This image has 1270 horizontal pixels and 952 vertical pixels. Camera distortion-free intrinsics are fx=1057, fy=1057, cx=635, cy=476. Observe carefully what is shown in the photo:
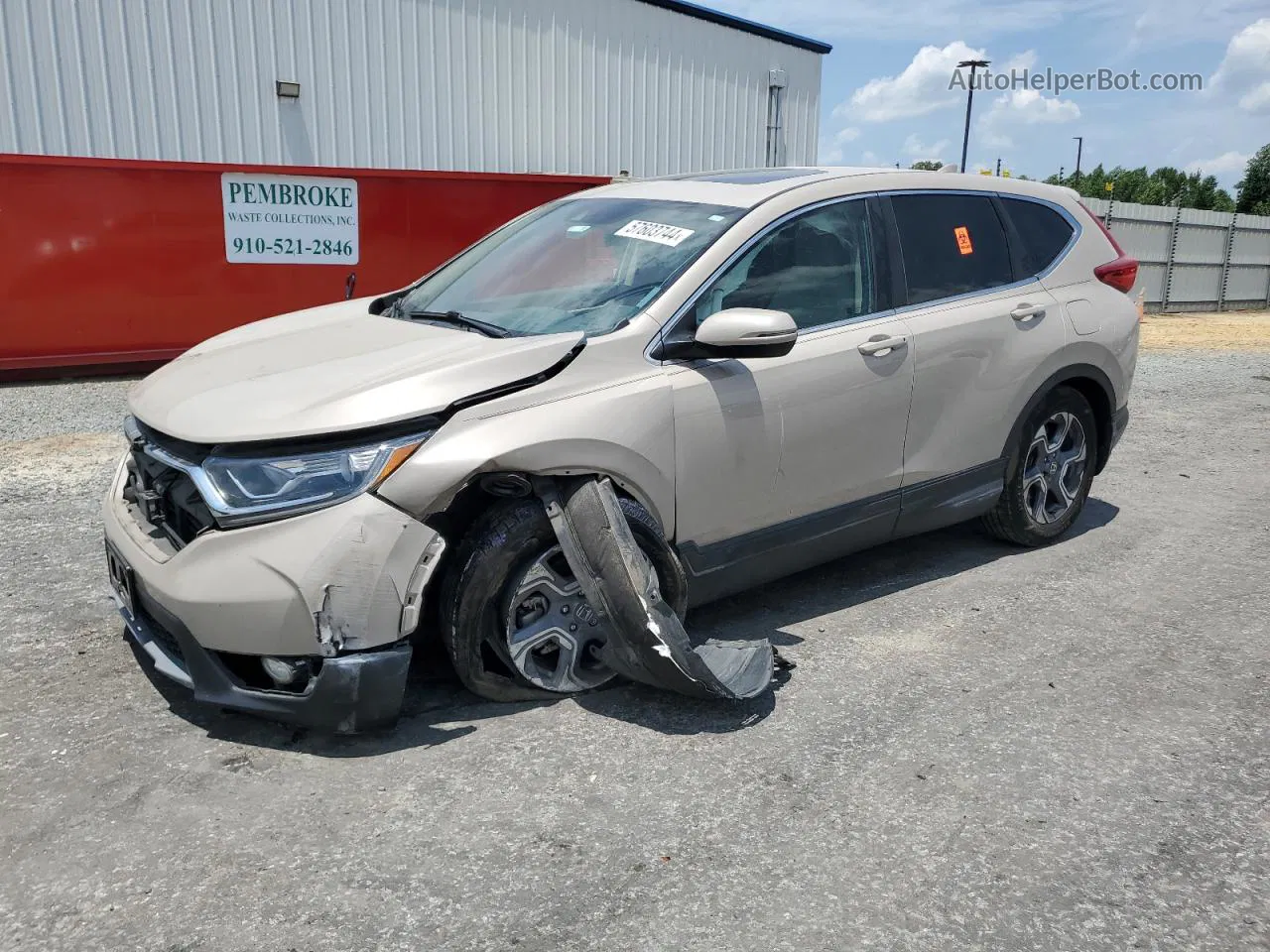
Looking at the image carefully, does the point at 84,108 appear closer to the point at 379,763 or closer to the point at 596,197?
the point at 596,197

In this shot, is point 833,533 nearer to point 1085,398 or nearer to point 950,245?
point 950,245

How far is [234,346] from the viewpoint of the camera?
12.8 ft

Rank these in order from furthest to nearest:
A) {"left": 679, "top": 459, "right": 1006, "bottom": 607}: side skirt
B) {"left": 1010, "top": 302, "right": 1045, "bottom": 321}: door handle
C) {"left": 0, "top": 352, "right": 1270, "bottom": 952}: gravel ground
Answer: {"left": 1010, "top": 302, "right": 1045, "bottom": 321}: door handle → {"left": 679, "top": 459, "right": 1006, "bottom": 607}: side skirt → {"left": 0, "top": 352, "right": 1270, "bottom": 952}: gravel ground

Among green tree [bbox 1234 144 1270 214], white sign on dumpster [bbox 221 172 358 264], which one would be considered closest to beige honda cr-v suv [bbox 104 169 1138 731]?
white sign on dumpster [bbox 221 172 358 264]

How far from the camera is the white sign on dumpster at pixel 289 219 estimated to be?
9727mm

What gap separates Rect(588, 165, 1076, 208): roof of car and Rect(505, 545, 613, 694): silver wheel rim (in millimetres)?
1615

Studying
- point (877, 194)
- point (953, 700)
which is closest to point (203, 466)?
point (953, 700)

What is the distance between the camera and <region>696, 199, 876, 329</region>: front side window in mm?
3809

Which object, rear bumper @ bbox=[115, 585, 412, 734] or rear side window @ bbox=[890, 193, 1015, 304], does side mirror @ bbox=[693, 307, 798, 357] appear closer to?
rear side window @ bbox=[890, 193, 1015, 304]

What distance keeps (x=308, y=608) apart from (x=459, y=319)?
4.55ft

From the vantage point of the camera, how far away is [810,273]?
13.3ft

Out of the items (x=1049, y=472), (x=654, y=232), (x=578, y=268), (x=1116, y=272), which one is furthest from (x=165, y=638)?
(x=1116, y=272)

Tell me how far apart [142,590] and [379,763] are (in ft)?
3.00

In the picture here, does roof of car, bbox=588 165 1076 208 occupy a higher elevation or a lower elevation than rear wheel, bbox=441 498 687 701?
higher
